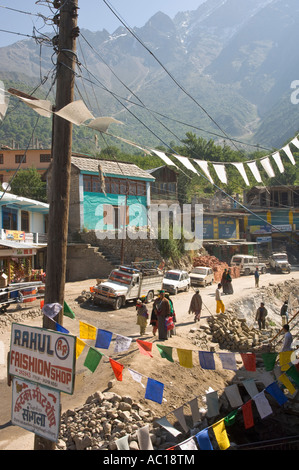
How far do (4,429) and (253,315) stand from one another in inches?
735

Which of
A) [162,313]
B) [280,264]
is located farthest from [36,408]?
[280,264]

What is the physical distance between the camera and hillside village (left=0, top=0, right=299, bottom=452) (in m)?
6.35

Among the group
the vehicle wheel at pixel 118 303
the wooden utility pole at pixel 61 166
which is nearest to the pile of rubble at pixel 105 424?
the wooden utility pole at pixel 61 166

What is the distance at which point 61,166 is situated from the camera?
634cm

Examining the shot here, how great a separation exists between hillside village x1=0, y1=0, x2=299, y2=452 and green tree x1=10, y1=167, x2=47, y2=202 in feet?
0.67

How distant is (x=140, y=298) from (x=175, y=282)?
7115 mm

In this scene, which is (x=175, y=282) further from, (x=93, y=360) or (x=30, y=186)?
(x=30, y=186)

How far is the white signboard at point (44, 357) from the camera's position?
529cm

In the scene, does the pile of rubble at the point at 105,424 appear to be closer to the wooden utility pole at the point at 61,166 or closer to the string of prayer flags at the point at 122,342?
the string of prayer flags at the point at 122,342

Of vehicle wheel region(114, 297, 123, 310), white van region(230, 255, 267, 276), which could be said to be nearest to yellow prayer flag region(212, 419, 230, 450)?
vehicle wheel region(114, 297, 123, 310)

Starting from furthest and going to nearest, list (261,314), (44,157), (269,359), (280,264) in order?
(44,157) → (280,264) → (261,314) → (269,359)

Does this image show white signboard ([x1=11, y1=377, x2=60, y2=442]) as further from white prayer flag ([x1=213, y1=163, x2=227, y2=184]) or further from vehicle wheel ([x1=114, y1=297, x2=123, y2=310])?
vehicle wheel ([x1=114, y1=297, x2=123, y2=310])
